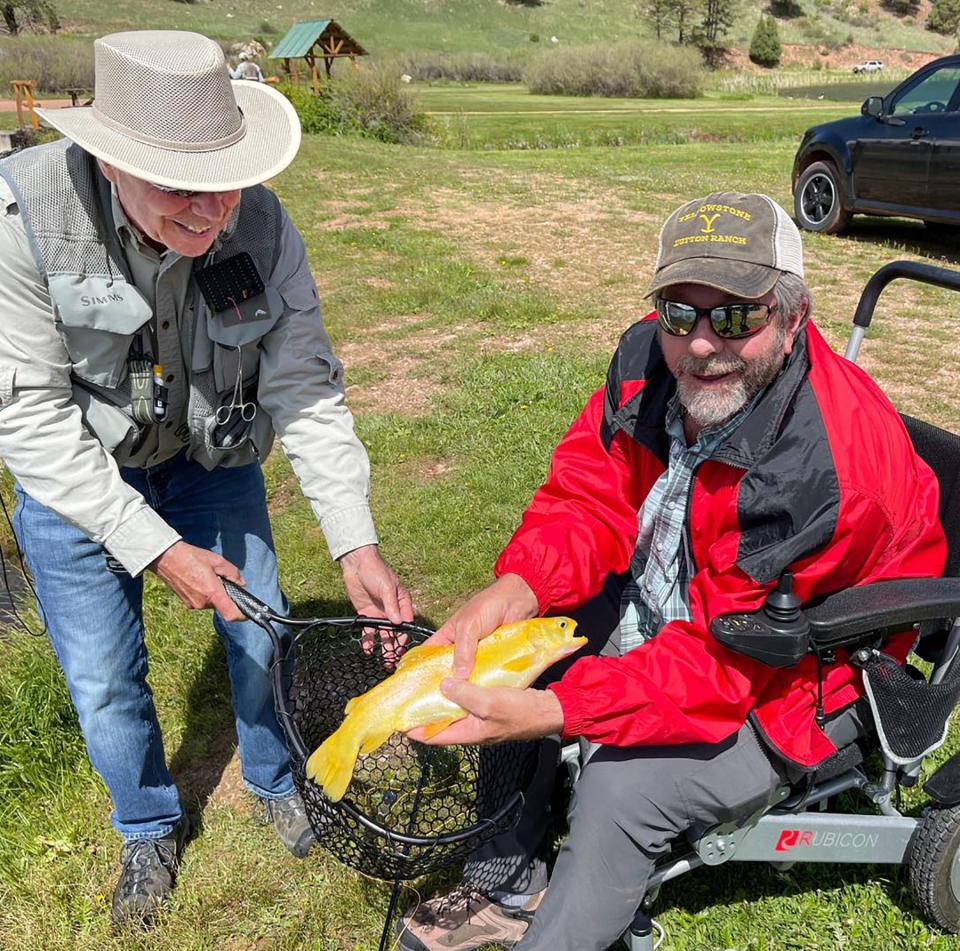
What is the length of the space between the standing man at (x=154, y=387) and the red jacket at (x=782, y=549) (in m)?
0.78

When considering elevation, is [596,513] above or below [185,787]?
above

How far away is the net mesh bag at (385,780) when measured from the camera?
198cm

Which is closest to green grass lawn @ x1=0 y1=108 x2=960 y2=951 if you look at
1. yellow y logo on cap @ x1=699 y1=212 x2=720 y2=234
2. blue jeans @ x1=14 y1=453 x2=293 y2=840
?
blue jeans @ x1=14 y1=453 x2=293 y2=840

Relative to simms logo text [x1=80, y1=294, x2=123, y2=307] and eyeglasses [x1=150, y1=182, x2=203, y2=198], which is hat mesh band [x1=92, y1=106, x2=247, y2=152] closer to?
eyeglasses [x1=150, y1=182, x2=203, y2=198]

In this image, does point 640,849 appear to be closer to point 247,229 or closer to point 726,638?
point 726,638

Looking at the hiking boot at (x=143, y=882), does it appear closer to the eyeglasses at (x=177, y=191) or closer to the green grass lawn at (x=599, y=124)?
the eyeglasses at (x=177, y=191)

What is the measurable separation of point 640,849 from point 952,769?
0.99 meters

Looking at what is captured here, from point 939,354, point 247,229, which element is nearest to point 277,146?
point 247,229

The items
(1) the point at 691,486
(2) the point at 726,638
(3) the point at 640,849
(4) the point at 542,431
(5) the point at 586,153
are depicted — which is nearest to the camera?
(2) the point at 726,638

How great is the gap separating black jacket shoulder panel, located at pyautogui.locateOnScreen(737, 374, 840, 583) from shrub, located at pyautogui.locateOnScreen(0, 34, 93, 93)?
4119 centimetres

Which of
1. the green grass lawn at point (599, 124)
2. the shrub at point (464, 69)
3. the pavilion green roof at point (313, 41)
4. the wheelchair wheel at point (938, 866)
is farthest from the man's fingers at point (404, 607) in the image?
the shrub at point (464, 69)

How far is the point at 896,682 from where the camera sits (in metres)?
2.19

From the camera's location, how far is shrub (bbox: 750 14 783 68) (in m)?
77.6

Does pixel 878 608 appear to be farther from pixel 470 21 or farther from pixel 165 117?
pixel 470 21
